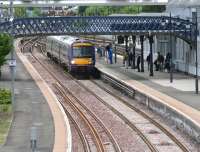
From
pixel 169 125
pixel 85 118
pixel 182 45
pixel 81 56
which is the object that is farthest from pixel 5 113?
pixel 182 45

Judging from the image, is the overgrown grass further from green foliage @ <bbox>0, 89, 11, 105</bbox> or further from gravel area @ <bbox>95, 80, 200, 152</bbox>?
gravel area @ <bbox>95, 80, 200, 152</bbox>

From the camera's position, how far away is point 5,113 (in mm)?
32469

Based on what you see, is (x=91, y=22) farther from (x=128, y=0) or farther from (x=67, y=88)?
(x=128, y=0)

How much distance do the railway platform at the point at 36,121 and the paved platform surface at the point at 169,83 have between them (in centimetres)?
668

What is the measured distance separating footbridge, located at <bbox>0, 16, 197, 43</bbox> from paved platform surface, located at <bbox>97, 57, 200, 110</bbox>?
10.4ft

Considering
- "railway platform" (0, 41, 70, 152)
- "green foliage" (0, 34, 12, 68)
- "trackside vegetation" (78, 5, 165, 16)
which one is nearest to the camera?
"railway platform" (0, 41, 70, 152)

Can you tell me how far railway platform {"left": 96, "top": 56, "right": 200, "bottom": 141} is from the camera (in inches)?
1168

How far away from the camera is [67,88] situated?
48594 millimetres

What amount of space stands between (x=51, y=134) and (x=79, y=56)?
2948cm

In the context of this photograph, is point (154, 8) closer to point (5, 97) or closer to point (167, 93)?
point (167, 93)

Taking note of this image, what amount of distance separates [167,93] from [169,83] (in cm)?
659

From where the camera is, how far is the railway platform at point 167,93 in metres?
29.7

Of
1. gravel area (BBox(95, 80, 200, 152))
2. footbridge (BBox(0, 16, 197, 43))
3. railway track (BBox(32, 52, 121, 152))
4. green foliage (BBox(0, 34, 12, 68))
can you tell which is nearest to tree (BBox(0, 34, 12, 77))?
green foliage (BBox(0, 34, 12, 68))

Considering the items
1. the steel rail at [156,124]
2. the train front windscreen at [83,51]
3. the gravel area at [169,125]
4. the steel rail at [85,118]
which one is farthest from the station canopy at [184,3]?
the steel rail at [85,118]
